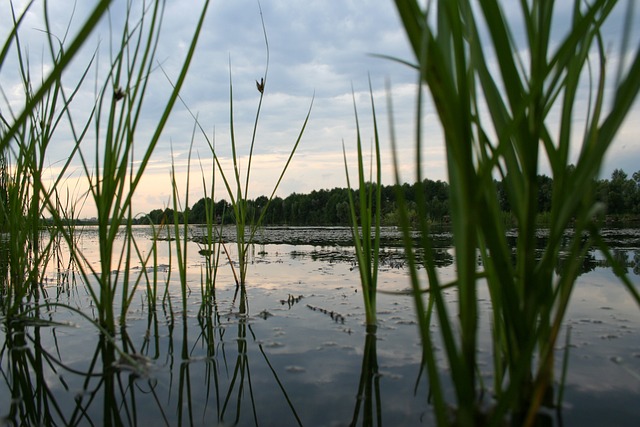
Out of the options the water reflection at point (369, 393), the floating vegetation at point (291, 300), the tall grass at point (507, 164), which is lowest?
the water reflection at point (369, 393)

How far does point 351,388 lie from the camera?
0.95m

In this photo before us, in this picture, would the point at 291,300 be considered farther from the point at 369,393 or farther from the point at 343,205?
the point at 343,205

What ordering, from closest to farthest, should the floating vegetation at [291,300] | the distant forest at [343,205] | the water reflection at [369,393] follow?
the water reflection at [369,393] < the floating vegetation at [291,300] < the distant forest at [343,205]

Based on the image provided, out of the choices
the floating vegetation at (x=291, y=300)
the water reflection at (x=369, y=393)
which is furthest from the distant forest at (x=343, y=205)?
the water reflection at (x=369, y=393)

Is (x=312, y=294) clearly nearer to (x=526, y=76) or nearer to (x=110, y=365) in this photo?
(x=110, y=365)

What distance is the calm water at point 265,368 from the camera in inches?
32.7

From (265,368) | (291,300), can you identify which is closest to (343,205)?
(291,300)

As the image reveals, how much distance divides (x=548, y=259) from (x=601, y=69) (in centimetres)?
36

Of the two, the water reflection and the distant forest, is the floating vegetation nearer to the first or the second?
the water reflection

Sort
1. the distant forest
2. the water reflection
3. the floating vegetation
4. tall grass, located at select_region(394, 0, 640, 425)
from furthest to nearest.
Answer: the distant forest, the floating vegetation, the water reflection, tall grass, located at select_region(394, 0, 640, 425)

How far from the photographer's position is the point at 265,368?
1.08 metres

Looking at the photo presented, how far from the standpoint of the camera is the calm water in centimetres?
83

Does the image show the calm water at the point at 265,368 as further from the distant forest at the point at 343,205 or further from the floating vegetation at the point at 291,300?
the distant forest at the point at 343,205

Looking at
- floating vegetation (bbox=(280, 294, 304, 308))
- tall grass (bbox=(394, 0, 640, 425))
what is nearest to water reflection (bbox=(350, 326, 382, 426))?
tall grass (bbox=(394, 0, 640, 425))
